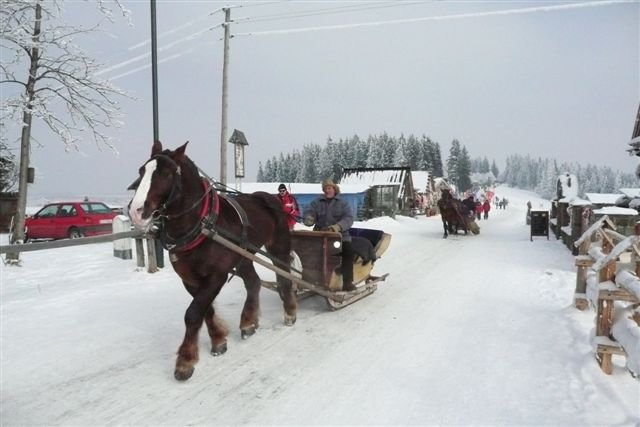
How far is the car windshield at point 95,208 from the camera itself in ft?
52.9

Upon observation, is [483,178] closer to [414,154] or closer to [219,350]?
[414,154]

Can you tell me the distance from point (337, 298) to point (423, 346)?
1527 mm

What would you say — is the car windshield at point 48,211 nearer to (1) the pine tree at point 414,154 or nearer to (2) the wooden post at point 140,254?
(2) the wooden post at point 140,254

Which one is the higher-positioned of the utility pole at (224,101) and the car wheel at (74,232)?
the utility pole at (224,101)

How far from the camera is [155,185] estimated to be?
3.50m

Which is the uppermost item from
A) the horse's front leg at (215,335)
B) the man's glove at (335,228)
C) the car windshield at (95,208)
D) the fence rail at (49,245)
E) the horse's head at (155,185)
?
the horse's head at (155,185)

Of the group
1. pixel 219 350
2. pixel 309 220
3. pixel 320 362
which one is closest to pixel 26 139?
pixel 309 220

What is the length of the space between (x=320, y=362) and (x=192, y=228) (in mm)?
1906

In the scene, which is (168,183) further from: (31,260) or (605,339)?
(31,260)

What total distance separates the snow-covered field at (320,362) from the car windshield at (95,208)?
29.8 ft

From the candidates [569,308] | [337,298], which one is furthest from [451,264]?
[337,298]

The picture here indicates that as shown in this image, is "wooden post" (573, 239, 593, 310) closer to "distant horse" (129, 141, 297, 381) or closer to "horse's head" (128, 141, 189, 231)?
"distant horse" (129, 141, 297, 381)

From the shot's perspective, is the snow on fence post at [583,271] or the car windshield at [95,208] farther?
the car windshield at [95,208]

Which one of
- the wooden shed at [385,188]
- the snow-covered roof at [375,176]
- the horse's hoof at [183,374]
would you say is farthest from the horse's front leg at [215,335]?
the snow-covered roof at [375,176]
